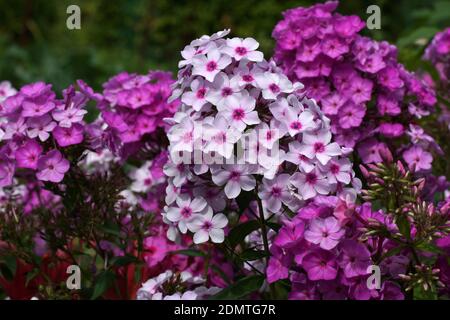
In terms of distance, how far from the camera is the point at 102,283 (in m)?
2.04

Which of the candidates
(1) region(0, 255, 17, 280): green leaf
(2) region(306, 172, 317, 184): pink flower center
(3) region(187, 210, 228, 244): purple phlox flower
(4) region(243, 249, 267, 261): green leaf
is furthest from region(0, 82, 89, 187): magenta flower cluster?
(2) region(306, 172, 317, 184): pink flower center

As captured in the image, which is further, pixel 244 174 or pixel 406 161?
pixel 406 161

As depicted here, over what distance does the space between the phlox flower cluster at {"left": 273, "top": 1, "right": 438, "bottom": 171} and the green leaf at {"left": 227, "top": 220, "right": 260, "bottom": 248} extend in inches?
14.2

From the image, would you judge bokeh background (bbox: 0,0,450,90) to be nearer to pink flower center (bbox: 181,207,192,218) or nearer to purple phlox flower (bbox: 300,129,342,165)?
purple phlox flower (bbox: 300,129,342,165)

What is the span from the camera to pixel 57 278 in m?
2.30

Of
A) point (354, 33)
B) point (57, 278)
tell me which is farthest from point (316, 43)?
point (57, 278)

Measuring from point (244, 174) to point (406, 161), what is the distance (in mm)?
605

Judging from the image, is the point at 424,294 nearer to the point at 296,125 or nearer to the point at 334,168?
the point at 334,168

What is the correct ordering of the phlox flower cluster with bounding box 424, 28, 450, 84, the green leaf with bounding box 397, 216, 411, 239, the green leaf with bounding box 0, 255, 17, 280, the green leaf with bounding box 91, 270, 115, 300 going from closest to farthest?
1. the green leaf with bounding box 397, 216, 411, 239
2. the green leaf with bounding box 91, 270, 115, 300
3. the green leaf with bounding box 0, 255, 17, 280
4. the phlox flower cluster with bounding box 424, 28, 450, 84

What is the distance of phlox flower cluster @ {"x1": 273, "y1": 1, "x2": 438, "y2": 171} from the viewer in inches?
82.0

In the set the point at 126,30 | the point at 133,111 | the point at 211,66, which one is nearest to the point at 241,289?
the point at 211,66

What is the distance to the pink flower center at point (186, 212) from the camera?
A: 5.92ft
